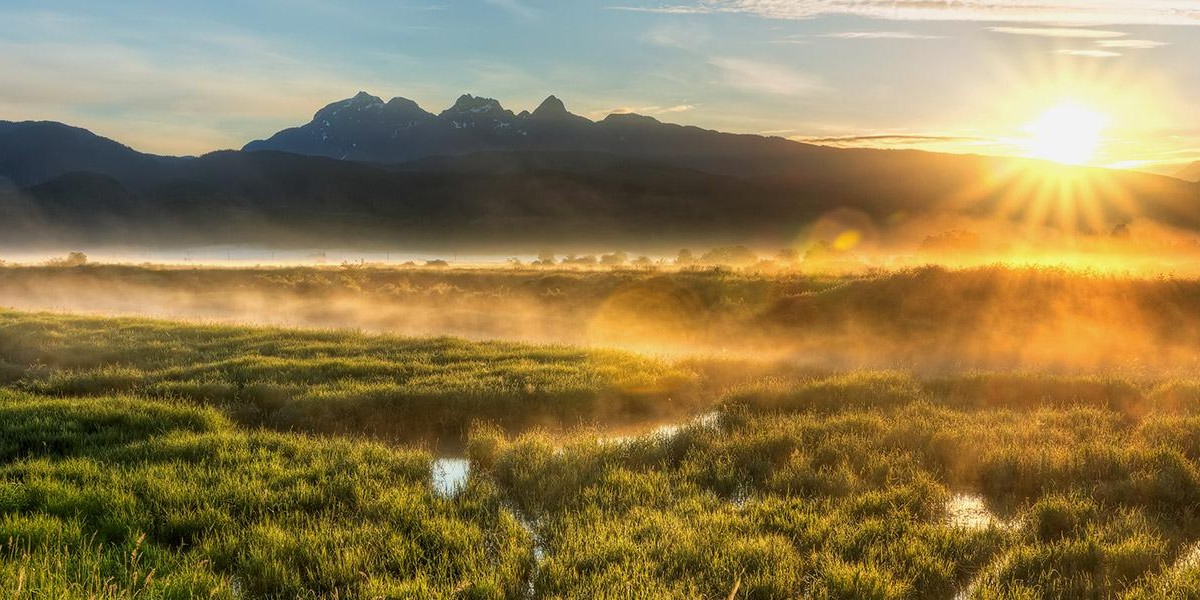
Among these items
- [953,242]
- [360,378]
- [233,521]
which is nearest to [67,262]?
[360,378]

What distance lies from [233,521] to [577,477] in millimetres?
3886

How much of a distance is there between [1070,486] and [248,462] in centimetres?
1015

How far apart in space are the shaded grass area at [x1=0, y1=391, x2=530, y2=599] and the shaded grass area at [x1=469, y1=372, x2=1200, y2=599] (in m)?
0.98

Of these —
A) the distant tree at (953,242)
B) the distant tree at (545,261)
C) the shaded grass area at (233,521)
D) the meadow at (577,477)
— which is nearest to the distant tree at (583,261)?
the distant tree at (545,261)

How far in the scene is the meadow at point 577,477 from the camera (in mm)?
6547

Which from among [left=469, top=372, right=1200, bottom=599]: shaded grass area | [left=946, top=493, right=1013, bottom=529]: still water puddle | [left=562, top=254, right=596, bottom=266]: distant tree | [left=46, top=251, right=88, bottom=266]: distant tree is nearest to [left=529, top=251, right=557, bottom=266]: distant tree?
[left=562, top=254, right=596, bottom=266]: distant tree

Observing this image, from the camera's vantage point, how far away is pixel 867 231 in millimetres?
151625

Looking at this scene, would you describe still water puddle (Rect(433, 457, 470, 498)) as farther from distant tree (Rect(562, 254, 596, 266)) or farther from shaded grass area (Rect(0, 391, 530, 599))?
distant tree (Rect(562, 254, 596, 266))

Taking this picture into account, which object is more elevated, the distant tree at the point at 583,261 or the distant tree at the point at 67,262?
the distant tree at the point at 67,262

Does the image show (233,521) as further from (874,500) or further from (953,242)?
(953,242)

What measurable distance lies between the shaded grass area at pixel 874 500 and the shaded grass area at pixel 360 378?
216 cm

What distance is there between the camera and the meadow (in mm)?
6547

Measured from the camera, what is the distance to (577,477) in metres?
9.34

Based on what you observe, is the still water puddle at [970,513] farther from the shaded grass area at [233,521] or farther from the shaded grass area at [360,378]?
the shaded grass area at [360,378]
